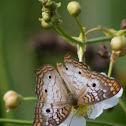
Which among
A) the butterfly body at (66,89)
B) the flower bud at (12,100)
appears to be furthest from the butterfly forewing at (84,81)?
the flower bud at (12,100)

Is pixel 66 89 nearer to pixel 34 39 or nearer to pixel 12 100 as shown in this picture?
pixel 12 100

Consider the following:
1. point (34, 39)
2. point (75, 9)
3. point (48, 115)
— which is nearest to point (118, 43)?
point (75, 9)

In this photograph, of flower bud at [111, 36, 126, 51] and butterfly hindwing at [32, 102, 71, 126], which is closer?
butterfly hindwing at [32, 102, 71, 126]

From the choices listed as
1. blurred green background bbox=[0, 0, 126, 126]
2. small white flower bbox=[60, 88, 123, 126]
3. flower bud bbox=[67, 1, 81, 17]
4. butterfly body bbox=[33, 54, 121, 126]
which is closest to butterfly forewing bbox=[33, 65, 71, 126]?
butterfly body bbox=[33, 54, 121, 126]

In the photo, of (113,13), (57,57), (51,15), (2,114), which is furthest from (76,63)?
(113,13)

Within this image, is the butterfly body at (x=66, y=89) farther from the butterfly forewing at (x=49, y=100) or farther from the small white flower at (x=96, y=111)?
the small white flower at (x=96, y=111)

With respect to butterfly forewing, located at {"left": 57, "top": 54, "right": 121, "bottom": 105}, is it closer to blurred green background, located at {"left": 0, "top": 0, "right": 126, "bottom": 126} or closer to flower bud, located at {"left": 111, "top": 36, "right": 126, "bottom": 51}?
flower bud, located at {"left": 111, "top": 36, "right": 126, "bottom": 51}

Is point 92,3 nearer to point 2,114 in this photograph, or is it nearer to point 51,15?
point 2,114
